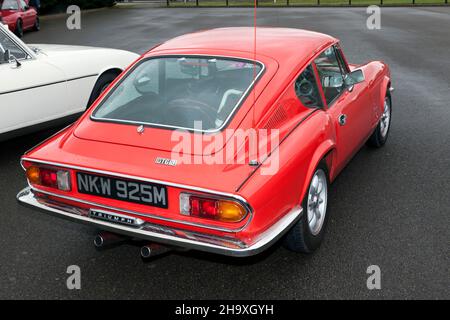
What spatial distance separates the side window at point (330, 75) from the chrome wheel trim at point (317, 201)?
68cm

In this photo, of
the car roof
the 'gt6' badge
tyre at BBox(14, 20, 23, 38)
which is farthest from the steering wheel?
tyre at BBox(14, 20, 23, 38)

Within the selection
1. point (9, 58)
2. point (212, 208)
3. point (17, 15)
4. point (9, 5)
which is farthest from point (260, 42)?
point (9, 5)

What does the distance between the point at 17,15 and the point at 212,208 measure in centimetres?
1601

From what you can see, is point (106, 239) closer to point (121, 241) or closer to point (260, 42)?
point (121, 241)

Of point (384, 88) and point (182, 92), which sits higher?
point (182, 92)

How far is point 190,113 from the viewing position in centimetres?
350

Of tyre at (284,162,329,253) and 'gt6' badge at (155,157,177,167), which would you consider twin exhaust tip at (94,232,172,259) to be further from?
tyre at (284,162,329,253)

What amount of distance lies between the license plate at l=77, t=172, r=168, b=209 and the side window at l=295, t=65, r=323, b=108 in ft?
4.26

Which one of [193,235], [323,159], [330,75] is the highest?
[330,75]

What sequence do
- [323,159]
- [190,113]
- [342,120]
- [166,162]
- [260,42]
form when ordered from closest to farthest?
[166,162] → [190,113] → [323,159] → [260,42] → [342,120]

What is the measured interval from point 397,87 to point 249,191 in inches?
263

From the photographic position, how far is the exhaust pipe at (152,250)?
3.16 meters

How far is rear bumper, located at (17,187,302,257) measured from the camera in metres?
2.90

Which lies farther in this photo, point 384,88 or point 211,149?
point 384,88
